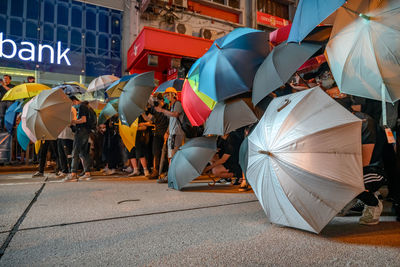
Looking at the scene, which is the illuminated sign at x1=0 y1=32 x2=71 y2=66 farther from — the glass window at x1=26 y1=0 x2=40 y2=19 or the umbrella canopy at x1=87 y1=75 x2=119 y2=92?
the umbrella canopy at x1=87 y1=75 x2=119 y2=92

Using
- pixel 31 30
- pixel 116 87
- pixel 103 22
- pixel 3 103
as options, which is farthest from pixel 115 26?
pixel 116 87

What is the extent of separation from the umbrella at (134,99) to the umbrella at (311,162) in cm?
335

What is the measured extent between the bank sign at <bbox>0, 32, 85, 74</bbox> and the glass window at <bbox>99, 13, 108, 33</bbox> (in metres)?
1.52

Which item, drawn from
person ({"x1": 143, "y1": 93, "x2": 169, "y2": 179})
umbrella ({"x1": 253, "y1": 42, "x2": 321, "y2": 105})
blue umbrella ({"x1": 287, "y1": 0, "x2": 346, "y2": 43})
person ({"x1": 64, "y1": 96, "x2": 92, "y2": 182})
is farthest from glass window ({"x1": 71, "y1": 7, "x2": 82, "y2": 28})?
blue umbrella ({"x1": 287, "y1": 0, "x2": 346, "y2": 43})

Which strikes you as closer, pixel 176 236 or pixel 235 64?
pixel 176 236

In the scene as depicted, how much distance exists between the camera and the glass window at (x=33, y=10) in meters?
11.1

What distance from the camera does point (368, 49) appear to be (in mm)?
2568

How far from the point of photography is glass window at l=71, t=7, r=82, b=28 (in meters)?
11.8

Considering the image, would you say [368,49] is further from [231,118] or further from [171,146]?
[171,146]

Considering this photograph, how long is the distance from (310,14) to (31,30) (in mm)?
11746

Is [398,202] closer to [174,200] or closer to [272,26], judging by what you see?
[174,200]

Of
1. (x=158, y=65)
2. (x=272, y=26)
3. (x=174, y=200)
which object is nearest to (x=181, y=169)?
(x=174, y=200)

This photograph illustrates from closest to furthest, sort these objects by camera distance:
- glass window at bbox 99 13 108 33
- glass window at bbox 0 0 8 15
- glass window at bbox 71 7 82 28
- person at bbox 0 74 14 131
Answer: person at bbox 0 74 14 131 < glass window at bbox 0 0 8 15 < glass window at bbox 71 7 82 28 < glass window at bbox 99 13 108 33

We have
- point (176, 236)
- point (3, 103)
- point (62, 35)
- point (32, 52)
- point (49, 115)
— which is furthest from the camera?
point (62, 35)
